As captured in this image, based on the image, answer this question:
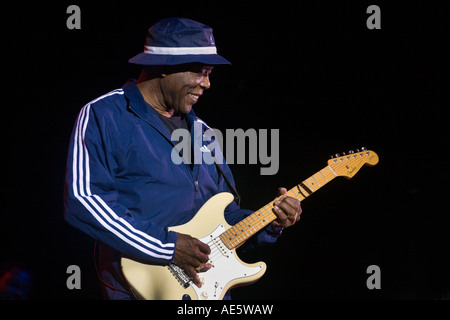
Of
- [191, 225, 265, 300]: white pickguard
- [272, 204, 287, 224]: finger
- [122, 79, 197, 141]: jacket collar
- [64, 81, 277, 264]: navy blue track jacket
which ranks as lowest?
[191, 225, 265, 300]: white pickguard

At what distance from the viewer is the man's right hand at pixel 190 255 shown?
9.07 ft

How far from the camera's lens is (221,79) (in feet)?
13.7

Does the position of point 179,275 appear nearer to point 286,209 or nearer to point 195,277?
point 195,277

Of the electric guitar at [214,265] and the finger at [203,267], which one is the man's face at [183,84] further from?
the finger at [203,267]

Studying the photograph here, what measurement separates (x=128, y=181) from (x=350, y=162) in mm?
1417

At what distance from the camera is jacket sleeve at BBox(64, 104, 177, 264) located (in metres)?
2.60

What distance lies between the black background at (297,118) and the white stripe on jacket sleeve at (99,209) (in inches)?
47.0

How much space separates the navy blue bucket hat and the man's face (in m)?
0.10

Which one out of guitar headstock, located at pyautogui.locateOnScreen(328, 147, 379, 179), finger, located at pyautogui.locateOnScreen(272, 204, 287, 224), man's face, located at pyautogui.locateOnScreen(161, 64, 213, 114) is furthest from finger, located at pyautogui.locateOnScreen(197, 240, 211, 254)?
guitar headstock, located at pyautogui.locateOnScreen(328, 147, 379, 179)

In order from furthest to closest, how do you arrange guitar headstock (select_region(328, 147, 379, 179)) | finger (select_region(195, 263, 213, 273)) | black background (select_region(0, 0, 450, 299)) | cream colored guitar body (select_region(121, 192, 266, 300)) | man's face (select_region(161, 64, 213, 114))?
black background (select_region(0, 0, 450, 299)), guitar headstock (select_region(328, 147, 379, 179)), man's face (select_region(161, 64, 213, 114)), finger (select_region(195, 263, 213, 273)), cream colored guitar body (select_region(121, 192, 266, 300))

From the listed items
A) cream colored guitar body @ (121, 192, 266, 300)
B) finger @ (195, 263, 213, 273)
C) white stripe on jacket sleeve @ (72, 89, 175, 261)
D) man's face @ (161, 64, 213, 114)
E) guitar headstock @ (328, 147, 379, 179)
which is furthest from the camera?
guitar headstock @ (328, 147, 379, 179)

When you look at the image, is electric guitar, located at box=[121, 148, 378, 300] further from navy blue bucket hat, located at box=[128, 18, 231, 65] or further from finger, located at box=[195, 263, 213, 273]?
navy blue bucket hat, located at box=[128, 18, 231, 65]

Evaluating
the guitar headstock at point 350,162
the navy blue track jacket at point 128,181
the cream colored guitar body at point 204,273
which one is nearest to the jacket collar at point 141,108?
the navy blue track jacket at point 128,181
